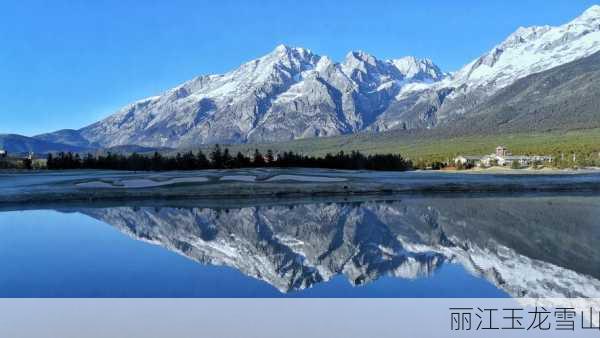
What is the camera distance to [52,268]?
1457cm

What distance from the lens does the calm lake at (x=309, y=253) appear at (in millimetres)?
11953

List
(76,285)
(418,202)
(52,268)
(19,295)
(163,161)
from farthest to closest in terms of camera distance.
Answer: (163,161)
(418,202)
(52,268)
(76,285)
(19,295)

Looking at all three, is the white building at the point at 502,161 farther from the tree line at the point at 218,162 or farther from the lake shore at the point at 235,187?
the lake shore at the point at 235,187

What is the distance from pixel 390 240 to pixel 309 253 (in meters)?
3.19

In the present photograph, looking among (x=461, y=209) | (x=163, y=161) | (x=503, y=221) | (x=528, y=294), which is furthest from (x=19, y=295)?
(x=163, y=161)

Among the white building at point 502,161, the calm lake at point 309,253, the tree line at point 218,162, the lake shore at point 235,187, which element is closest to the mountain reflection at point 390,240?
the calm lake at point 309,253

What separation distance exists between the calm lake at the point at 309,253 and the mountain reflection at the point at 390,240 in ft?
0.14

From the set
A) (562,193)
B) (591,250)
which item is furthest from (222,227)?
(562,193)

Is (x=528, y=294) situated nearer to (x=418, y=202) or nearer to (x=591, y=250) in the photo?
(x=591, y=250)

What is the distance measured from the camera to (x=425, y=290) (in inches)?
454

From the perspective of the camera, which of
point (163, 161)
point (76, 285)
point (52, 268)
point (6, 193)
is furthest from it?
point (163, 161)

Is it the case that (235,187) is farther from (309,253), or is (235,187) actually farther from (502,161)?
(502,161)

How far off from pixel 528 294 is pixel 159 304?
23.6 feet

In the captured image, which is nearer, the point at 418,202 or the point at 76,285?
the point at 76,285
